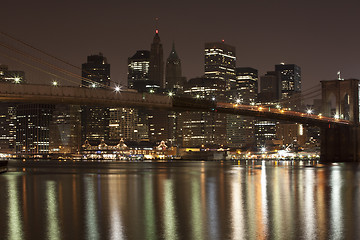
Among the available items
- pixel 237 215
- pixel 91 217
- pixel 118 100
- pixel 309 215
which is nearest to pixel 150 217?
pixel 91 217

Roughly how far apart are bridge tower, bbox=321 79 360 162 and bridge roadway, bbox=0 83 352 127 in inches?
135

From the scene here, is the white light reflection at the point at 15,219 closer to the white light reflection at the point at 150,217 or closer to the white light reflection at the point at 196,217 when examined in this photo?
the white light reflection at the point at 150,217

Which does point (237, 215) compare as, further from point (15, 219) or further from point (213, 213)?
point (15, 219)

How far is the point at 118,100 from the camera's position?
74312mm

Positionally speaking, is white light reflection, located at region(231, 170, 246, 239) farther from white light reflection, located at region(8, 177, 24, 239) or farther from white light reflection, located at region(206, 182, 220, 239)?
white light reflection, located at region(8, 177, 24, 239)

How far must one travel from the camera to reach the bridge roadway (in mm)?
64231

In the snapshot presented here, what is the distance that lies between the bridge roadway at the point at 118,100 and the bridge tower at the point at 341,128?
3.43 meters

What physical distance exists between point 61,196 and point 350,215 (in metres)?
18.5

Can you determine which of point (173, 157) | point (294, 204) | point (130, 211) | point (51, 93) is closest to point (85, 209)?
point (130, 211)

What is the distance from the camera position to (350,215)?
26.9 metres

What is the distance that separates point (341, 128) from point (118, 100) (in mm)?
49708

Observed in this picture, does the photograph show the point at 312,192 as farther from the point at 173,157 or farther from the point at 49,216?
the point at 173,157

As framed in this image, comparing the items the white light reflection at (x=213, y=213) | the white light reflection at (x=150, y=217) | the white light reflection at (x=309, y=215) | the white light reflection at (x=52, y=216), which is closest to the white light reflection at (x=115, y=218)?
the white light reflection at (x=150, y=217)

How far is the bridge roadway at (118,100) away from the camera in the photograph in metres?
64.2
